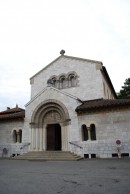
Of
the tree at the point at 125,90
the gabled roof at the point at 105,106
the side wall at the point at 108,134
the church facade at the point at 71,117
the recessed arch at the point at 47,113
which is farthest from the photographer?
the tree at the point at 125,90

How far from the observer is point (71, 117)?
15.9m

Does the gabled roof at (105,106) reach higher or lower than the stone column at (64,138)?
higher

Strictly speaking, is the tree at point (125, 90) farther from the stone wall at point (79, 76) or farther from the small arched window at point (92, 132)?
the small arched window at point (92, 132)

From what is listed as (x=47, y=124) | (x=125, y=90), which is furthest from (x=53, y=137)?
(x=125, y=90)

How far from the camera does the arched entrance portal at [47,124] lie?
16.8 m

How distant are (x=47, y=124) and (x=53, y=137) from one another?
5.12 feet

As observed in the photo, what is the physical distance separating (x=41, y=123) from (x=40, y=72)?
25.3 feet

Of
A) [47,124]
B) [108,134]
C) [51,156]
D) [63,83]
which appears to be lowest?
[51,156]

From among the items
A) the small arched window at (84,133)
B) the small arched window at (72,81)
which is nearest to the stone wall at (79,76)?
the small arched window at (72,81)

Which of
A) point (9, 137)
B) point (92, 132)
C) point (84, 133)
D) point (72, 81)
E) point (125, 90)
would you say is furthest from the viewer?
point (125, 90)

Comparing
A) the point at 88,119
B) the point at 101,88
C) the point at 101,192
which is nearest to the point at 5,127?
the point at 88,119

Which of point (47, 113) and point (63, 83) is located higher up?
point (63, 83)

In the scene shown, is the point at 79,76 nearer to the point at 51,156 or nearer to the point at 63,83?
the point at 63,83

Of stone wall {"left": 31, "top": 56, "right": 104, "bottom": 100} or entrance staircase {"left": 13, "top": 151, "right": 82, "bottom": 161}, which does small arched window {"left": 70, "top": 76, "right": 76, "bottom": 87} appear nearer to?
stone wall {"left": 31, "top": 56, "right": 104, "bottom": 100}
